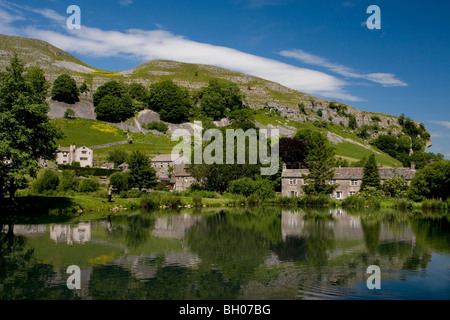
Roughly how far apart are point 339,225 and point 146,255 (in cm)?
1613

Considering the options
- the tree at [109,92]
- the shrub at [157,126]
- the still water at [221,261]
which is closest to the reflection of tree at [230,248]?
the still water at [221,261]

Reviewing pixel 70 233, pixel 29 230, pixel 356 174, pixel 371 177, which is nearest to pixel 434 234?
pixel 70 233

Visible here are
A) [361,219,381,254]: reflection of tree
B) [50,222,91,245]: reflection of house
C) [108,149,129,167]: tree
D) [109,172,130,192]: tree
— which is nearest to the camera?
[361,219,381,254]: reflection of tree

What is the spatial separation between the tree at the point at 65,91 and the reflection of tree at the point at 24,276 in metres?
97.4

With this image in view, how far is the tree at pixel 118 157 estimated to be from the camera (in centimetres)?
7600

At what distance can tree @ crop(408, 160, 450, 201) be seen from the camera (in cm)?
4591

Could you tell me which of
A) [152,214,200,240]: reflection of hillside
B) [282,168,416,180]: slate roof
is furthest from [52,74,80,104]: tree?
[152,214,200,240]: reflection of hillside

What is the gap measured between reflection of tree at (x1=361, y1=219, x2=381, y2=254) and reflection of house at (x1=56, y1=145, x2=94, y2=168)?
6007 cm

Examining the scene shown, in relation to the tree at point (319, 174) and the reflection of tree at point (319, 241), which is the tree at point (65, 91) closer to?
the tree at point (319, 174)

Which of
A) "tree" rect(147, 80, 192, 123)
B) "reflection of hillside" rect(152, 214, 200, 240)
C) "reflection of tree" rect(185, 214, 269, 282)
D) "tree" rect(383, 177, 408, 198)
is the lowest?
"reflection of hillside" rect(152, 214, 200, 240)

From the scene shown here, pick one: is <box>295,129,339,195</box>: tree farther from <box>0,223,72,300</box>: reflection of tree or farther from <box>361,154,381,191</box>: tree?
<box>0,223,72,300</box>: reflection of tree
